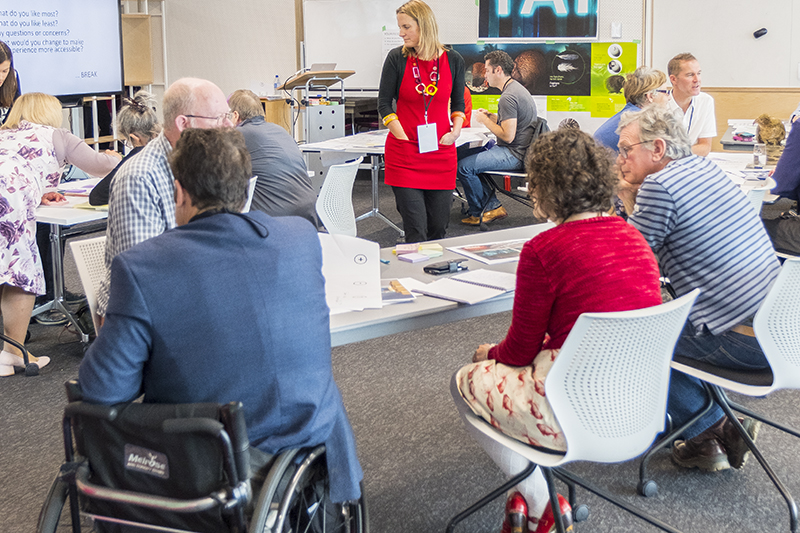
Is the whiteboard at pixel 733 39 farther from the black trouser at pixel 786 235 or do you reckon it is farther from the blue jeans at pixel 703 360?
the blue jeans at pixel 703 360

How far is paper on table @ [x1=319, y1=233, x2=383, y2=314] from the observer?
209 centimetres

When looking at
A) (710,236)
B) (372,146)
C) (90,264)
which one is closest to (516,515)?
(710,236)

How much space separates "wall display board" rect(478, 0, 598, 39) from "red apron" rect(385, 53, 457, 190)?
4087 mm

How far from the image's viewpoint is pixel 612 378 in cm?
168

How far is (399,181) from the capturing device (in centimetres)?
442

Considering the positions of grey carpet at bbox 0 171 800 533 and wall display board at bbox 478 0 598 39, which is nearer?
grey carpet at bbox 0 171 800 533

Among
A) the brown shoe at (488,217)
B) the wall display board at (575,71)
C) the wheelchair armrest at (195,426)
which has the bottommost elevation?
the brown shoe at (488,217)

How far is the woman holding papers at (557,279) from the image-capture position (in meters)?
1.71

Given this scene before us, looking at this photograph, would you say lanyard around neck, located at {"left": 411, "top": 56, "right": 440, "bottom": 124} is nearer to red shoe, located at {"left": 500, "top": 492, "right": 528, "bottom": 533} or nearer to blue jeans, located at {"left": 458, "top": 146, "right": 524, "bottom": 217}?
blue jeans, located at {"left": 458, "top": 146, "right": 524, "bottom": 217}

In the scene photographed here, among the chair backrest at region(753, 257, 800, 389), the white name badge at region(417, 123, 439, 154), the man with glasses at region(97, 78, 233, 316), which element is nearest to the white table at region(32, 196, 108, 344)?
the man with glasses at region(97, 78, 233, 316)

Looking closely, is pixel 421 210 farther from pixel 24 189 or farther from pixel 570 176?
pixel 570 176

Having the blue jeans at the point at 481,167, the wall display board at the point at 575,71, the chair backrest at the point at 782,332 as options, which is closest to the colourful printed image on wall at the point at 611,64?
the wall display board at the point at 575,71

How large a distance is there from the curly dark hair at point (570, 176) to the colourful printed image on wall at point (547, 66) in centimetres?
649

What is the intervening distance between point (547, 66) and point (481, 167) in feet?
7.56
